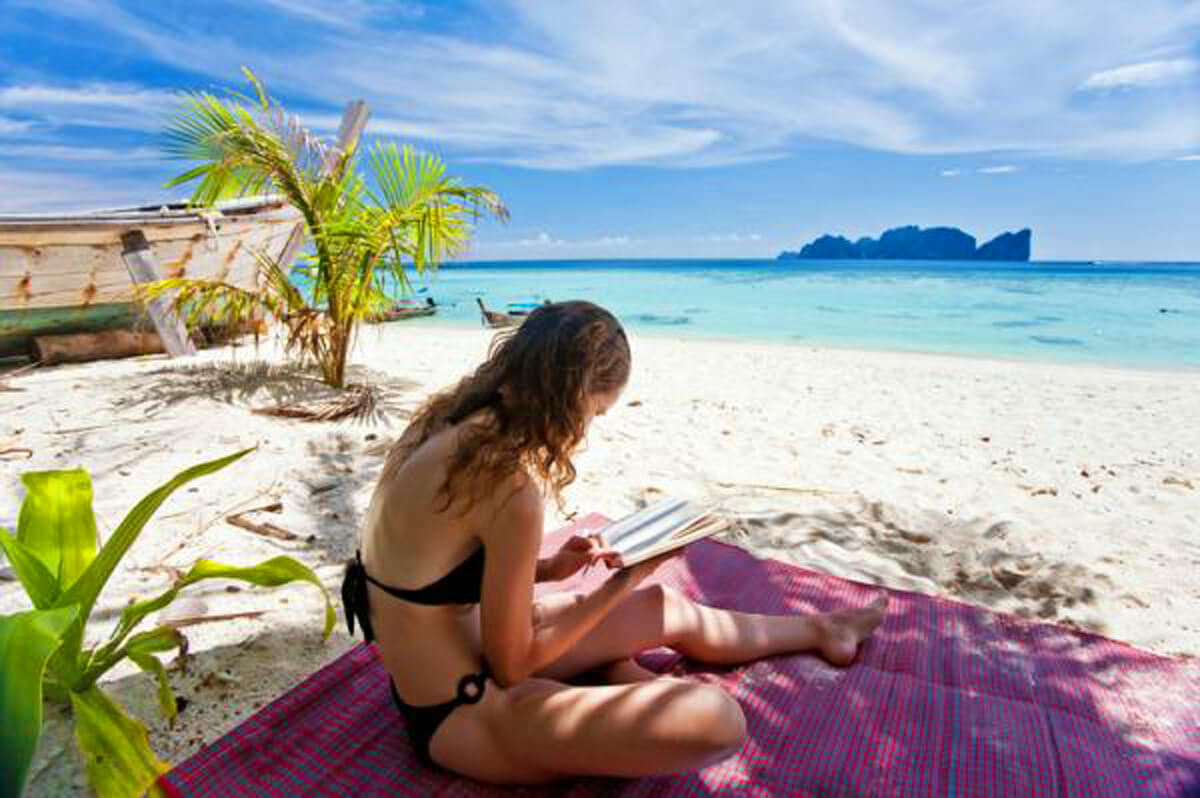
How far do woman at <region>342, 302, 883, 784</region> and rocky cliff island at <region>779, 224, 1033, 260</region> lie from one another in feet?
401

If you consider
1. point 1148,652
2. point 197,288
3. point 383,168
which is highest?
point 383,168

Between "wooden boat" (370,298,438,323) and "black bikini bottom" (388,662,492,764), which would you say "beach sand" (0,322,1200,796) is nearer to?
"black bikini bottom" (388,662,492,764)

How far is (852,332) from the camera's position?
17.3m

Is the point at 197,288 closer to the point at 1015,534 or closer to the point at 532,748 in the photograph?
the point at 532,748

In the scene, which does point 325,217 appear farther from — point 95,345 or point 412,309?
point 412,309

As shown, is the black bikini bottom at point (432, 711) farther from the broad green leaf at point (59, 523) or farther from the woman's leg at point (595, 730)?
the broad green leaf at point (59, 523)

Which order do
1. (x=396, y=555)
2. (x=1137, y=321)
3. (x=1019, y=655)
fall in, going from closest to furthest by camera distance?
(x=396, y=555) → (x=1019, y=655) → (x=1137, y=321)

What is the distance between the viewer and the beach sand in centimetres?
251

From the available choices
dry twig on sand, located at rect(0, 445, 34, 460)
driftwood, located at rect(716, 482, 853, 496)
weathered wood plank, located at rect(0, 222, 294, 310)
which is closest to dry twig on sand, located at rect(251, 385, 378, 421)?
dry twig on sand, located at rect(0, 445, 34, 460)

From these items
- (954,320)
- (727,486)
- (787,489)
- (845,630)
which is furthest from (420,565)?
(954,320)

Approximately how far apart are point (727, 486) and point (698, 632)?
2272 millimetres

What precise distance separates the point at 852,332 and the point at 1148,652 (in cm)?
1584

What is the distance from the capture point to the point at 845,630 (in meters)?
2.28

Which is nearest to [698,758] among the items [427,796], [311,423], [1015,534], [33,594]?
[427,796]
